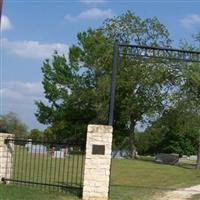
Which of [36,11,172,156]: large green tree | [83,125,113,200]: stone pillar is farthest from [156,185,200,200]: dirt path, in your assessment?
[36,11,172,156]: large green tree

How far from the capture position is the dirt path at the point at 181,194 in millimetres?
15641

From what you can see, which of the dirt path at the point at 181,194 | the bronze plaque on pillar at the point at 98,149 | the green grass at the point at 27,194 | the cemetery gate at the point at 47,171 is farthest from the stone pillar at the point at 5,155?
the dirt path at the point at 181,194

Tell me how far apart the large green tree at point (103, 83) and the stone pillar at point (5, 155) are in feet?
77.2

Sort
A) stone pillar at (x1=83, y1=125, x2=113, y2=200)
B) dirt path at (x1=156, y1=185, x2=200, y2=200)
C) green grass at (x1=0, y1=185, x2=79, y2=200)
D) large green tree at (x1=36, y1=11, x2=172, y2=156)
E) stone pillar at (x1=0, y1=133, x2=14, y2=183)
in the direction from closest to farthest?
1. green grass at (x1=0, y1=185, x2=79, y2=200)
2. stone pillar at (x1=83, y1=125, x2=113, y2=200)
3. dirt path at (x1=156, y1=185, x2=200, y2=200)
4. stone pillar at (x1=0, y1=133, x2=14, y2=183)
5. large green tree at (x1=36, y1=11, x2=172, y2=156)

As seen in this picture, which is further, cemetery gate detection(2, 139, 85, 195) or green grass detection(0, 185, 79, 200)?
cemetery gate detection(2, 139, 85, 195)

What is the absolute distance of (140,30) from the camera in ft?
157

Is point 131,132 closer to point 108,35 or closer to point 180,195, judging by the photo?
point 108,35

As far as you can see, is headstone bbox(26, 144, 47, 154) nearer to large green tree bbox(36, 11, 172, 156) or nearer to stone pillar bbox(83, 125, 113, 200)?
stone pillar bbox(83, 125, 113, 200)

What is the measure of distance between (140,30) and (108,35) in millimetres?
3385

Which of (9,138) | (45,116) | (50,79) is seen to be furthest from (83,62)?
(9,138)

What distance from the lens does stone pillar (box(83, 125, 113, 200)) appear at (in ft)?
47.1

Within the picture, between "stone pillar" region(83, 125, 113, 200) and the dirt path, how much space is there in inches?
77.4

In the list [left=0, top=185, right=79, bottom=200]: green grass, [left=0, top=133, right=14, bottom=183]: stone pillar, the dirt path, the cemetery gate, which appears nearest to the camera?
[left=0, top=185, right=79, bottom=200]: green grass

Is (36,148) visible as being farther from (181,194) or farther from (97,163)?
(97,163)
